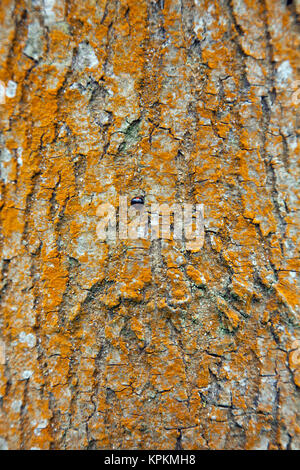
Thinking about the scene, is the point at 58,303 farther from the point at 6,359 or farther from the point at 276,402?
the point at 276,402

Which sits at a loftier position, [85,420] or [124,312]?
[124,312]

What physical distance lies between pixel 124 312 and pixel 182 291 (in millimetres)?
171

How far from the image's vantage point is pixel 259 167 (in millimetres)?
811

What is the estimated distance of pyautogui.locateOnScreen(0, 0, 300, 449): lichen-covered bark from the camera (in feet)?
2.57

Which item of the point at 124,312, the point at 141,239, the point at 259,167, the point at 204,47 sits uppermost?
the point at 204,47

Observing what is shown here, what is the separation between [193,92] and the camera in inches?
32.1

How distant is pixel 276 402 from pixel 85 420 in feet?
1.69

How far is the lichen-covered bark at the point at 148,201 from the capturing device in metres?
0.78

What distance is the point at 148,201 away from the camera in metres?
0.81

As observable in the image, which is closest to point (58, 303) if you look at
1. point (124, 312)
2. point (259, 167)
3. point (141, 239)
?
point (124, 312)

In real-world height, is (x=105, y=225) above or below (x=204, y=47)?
below
